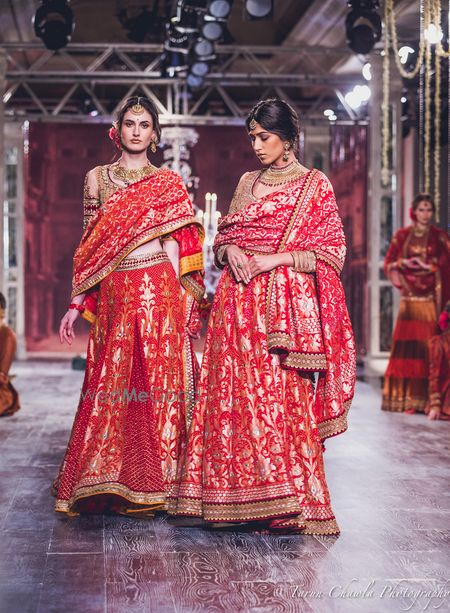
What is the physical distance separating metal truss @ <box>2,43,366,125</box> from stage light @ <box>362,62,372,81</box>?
29cm

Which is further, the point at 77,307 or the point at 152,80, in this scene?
the point at 152,80

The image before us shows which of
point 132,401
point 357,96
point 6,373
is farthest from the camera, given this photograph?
point 357,96

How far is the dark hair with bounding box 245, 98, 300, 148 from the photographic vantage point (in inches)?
130

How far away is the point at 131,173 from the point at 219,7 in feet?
21.1

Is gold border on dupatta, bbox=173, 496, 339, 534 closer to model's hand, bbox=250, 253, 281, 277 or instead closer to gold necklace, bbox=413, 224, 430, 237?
model's hand, bbox=250, 253, 281, 277

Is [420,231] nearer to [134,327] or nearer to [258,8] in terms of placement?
[258,8]

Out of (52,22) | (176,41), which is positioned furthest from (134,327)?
(176,41)

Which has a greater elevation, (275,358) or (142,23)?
(142,23)

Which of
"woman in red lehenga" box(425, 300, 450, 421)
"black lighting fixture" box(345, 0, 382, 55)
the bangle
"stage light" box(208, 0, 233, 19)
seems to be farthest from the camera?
"stage light" box(208, 0, 233, 19)

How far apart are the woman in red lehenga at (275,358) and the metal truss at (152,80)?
8.06m

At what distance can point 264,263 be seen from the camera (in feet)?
10.6

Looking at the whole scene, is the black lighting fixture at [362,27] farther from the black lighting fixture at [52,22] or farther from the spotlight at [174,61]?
the black lighting fixture at [52,22]

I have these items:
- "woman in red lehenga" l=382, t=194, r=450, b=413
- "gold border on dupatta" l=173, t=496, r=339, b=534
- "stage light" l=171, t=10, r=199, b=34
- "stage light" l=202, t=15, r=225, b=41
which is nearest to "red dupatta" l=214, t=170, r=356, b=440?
"gold border on dupatta" l=173, t=496, r=339, b=534

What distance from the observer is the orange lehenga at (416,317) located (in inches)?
281
